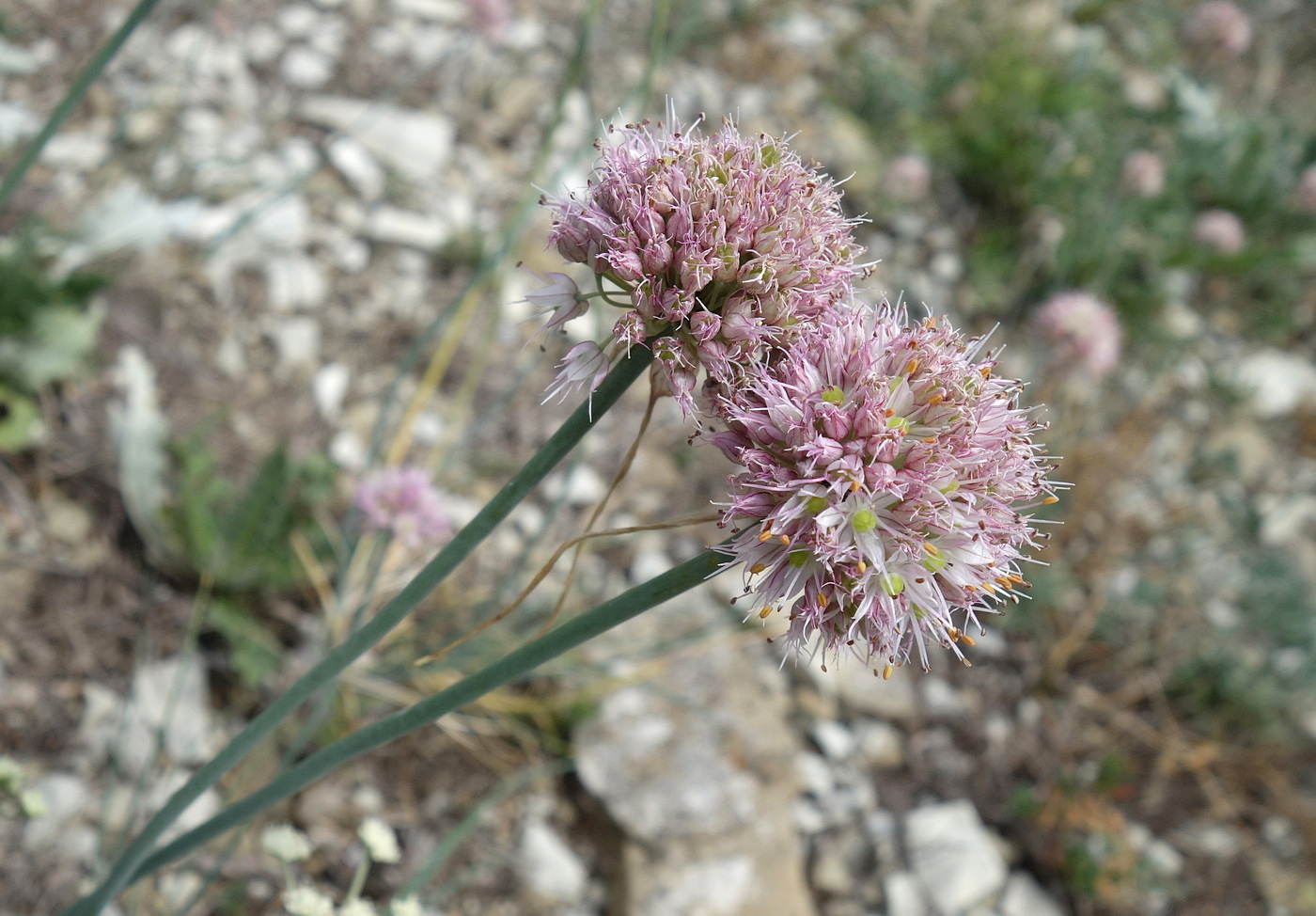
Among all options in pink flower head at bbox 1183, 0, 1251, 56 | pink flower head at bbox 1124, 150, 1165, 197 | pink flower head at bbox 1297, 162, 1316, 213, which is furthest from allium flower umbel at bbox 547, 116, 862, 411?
pink flower head at bbox 1183, 0, 1251, 56

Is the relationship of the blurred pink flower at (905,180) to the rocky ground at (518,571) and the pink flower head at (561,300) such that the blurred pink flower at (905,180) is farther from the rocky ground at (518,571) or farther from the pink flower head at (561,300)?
the pink flower head at (561,300)

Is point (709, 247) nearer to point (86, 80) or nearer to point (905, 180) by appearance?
point (86, 80)

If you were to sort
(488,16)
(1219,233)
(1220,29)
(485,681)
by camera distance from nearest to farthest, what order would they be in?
1. (485,681)
2. (488,16)
3. (1219,233)
4. (1220,29)

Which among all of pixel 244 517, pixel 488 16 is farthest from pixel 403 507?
pixel 488 16

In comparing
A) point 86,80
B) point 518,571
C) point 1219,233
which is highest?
point 1219,233

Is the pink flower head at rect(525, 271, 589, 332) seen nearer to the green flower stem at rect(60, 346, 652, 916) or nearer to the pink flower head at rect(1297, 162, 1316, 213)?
the green flower stem at rect(60, 346, 652, 916)
